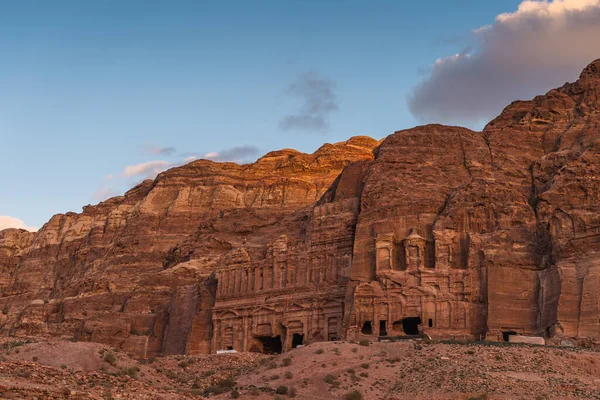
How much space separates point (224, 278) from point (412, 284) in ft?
59.4

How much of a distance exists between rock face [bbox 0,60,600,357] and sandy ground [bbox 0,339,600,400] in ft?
26.9

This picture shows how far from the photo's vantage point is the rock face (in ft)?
187

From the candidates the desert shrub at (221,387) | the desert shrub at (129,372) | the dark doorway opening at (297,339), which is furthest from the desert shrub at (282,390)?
the dark doorway opening at (297,339)

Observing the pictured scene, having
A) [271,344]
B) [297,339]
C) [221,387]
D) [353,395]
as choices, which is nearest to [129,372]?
[221,387]

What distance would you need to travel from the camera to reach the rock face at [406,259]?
56875 mm

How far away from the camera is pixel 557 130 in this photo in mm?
69438

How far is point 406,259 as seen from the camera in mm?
61031

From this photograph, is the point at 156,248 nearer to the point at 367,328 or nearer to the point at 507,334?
the point at 367,328

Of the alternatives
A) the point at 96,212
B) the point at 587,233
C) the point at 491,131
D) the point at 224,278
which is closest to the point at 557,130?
the point at 491,131

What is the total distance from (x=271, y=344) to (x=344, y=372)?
25757mm

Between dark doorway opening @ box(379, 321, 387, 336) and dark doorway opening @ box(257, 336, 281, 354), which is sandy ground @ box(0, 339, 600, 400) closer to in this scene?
dark doorway opening @ box(379, 321, 387, 336)

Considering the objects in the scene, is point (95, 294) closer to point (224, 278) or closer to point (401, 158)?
point (224, 278)

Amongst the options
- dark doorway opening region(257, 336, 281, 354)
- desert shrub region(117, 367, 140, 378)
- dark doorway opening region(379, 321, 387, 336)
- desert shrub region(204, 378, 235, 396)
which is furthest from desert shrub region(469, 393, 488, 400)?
dark doorway opening region(257, 336, 281, 354)

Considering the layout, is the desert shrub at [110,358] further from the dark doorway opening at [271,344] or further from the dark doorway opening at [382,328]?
the dark doorway opening at [271,344]
